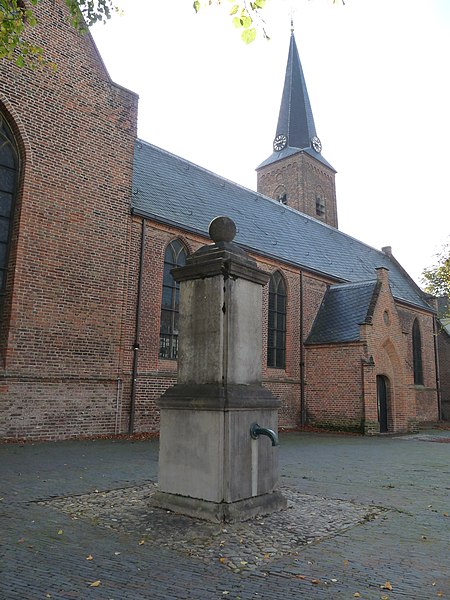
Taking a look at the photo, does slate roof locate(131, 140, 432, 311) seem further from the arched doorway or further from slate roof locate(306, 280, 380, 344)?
the arched doorway

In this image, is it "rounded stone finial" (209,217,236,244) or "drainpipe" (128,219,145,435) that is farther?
"drainpipe" (128,219,145,435)

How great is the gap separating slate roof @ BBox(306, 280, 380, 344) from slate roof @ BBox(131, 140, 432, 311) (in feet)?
4.78

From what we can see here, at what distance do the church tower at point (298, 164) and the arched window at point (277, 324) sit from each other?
16.4 meters

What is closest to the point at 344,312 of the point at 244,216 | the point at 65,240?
the point at 244,216

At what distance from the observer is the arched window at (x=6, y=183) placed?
1151cm

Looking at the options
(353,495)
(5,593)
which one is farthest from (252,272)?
(5,593)

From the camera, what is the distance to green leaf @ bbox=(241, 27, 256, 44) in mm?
4316

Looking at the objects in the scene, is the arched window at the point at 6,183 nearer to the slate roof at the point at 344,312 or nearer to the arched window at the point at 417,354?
the slate roof at the point at 344,312

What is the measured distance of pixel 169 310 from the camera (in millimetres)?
15008

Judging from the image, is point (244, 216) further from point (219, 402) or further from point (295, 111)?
point (295, 111)

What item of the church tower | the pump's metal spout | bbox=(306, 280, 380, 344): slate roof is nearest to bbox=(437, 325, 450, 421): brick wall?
bbox=(306, 280, 380, 344): slate roof

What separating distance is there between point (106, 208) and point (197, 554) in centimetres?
1102

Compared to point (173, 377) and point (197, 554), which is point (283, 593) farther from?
point (173, 377)

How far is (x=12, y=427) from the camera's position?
1060 centimetres
